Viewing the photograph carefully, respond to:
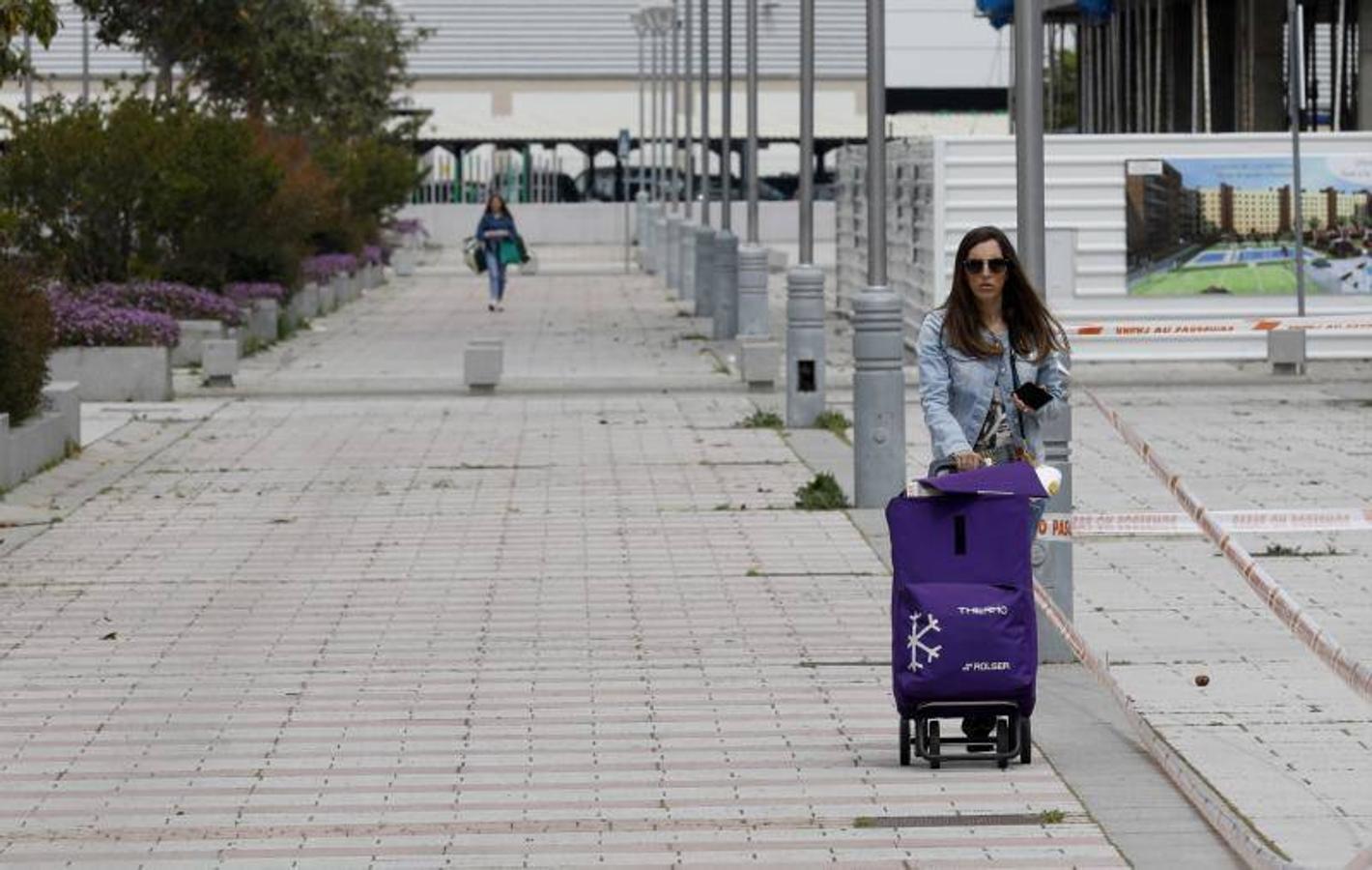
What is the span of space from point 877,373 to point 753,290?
54.6 ft

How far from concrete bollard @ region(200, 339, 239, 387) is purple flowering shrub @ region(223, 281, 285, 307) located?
5786 millimetres

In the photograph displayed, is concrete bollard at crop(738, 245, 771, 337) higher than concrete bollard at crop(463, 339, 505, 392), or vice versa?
concrete bollard at crop(738, 245, 771, 337)

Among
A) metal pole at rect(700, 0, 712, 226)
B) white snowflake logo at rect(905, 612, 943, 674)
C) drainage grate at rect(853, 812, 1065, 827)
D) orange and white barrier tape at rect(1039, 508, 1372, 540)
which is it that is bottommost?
drainage grate at rect(853, 812, 1065, 827)

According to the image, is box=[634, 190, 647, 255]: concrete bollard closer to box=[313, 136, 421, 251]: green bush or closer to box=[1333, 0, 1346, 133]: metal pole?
box=[313, 136, 421, 251]: green bush

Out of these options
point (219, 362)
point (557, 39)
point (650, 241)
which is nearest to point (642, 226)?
point (650, 241)

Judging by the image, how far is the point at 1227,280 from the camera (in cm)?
3061

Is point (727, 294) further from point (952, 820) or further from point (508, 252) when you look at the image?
point (952, 820)

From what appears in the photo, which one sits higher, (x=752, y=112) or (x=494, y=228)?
(x=752, y=112)

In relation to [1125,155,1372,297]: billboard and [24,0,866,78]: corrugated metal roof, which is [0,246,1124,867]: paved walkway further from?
[24,0,866,78]: corrugated metal roof

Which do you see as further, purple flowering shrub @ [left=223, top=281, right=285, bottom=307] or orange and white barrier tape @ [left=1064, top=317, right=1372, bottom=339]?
purple flowering shrub @ [left=223, top=281, right=285, bottom=307]

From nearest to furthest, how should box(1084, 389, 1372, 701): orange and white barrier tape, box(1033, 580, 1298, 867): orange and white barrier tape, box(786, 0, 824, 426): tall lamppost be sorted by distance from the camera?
box(1084, 389, 1372, 701): orange and white barrier tape < box(1033, 580, 1298, 867): orange and white barrier tape < box(786, 0, 824, 426): tall lamppost

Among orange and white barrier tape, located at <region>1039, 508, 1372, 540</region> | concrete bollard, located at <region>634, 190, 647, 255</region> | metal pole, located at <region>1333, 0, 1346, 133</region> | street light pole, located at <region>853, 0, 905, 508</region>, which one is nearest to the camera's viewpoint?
orange and white barrier tape, located at <region>1039, 508, 1372, 540</region>

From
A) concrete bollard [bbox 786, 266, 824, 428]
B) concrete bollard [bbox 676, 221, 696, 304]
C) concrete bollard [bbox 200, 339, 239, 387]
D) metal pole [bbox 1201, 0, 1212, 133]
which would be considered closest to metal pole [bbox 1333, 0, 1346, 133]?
metal pole [bbox 1201, 0, 1212, 133]

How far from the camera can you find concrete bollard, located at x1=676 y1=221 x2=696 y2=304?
48188 millimetres
